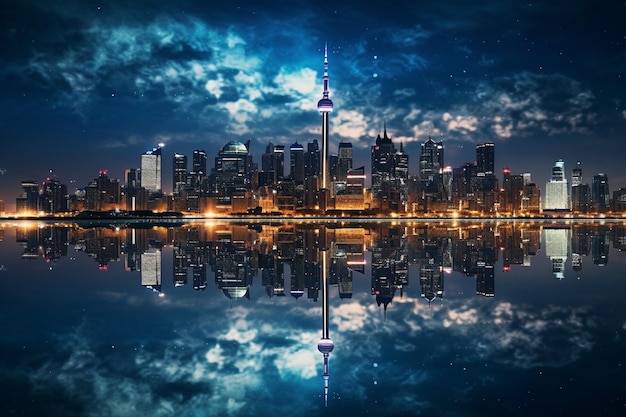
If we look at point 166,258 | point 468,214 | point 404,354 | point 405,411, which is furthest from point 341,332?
point 468,214

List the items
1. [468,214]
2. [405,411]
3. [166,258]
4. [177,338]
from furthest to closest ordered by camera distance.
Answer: [468,214] < [166,258] < [177,338] < [405,411]

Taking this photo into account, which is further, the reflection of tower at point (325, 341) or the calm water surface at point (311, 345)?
the reflection of tower at point (325, 341)

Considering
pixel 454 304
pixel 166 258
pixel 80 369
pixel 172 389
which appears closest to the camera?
pixel 172 389

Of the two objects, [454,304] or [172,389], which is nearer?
[172,389]

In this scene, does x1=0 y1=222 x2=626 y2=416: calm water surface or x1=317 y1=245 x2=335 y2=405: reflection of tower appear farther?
x1=317 y1=245 x2=335 y2=405: reflection of tower

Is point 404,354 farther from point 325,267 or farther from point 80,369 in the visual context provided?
point 325,267

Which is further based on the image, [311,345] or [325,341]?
[325,341]

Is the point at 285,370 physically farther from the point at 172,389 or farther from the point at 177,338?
the point at 177,338
